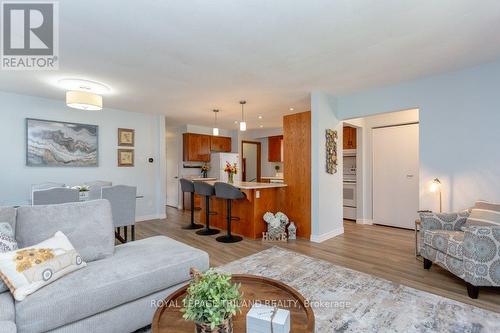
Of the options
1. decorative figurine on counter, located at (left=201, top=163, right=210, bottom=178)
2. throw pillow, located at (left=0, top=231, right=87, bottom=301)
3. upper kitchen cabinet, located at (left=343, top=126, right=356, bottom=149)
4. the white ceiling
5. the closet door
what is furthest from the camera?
decorative figurine on counter, located at (left=201, top=163, right=210, bottom=178)

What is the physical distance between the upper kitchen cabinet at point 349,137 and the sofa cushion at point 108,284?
4.50 metres

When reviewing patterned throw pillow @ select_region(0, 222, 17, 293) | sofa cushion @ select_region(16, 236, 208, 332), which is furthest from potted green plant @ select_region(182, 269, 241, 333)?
patterned throw pillow @ select_region(0, 222, 17, 293)

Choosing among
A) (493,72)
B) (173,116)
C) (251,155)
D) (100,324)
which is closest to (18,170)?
(173,116)

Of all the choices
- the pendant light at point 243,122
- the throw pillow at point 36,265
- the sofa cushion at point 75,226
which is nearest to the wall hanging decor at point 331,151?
the pendant light at point 243,122

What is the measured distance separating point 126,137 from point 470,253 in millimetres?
5866

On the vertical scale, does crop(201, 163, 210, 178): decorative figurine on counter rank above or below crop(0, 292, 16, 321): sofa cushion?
above

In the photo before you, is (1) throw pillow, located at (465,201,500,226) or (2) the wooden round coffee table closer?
(2) the wooden round coffee table

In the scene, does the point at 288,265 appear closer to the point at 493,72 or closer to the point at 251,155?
the point at 493,72

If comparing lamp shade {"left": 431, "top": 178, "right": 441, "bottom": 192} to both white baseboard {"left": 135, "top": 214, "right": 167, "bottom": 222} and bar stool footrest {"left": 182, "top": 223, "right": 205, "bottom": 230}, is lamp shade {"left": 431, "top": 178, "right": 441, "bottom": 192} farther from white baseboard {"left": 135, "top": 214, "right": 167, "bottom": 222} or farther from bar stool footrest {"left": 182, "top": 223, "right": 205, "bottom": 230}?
white baseboard {"left": 135, "top": 214, "right": 167, "bottom": 222}

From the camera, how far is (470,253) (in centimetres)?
224

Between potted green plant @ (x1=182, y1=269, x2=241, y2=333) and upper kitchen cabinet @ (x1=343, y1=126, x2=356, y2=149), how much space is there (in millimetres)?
5073

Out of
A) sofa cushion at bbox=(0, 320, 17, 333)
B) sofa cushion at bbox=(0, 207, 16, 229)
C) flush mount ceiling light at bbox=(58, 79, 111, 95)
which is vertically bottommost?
sofa cushion at bbox=(0, 320, 17, 333)
